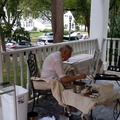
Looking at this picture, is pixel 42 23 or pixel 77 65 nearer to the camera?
pixel 77 65

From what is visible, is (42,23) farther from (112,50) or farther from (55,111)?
(55,111)

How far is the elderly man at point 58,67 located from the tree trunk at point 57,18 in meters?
3.65

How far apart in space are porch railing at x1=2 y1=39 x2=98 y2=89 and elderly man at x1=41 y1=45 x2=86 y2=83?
63cm

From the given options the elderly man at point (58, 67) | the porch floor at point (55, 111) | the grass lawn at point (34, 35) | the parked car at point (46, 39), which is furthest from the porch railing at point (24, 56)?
the grass lawn at point (34, 35)

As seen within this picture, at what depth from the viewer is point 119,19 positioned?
6.79 meters

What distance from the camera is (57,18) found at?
21.1 feet

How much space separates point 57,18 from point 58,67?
12.7ft

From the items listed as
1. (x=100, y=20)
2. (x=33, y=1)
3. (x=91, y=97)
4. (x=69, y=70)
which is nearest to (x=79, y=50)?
(x=100, y=20)

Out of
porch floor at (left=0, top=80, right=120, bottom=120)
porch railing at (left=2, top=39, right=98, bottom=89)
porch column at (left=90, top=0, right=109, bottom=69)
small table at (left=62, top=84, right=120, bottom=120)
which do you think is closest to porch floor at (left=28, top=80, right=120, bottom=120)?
porch floor at (left=0, top=80, right=120, bottom=120)

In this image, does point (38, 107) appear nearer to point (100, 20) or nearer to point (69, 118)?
point (69, 118)

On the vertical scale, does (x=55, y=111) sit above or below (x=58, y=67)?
below

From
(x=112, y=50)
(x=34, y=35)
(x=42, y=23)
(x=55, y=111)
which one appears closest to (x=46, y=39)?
(x=34, y=35)

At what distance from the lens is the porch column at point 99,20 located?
18.8ft

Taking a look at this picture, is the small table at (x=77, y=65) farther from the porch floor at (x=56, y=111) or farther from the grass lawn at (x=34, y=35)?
the grass lawn at (x=34, y=35)
